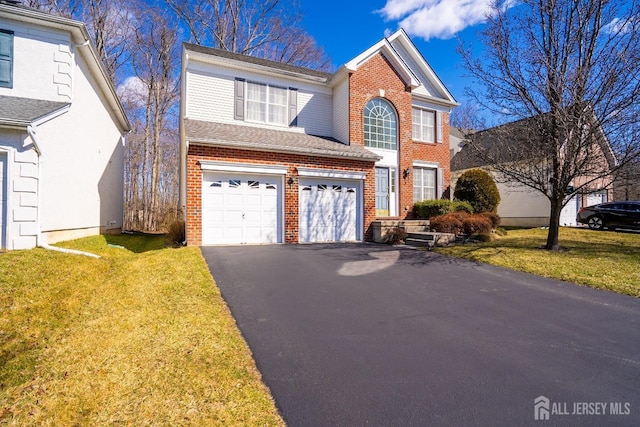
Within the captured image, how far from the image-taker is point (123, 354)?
338cm

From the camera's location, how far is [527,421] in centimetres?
248

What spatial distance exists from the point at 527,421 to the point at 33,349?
16.6ft

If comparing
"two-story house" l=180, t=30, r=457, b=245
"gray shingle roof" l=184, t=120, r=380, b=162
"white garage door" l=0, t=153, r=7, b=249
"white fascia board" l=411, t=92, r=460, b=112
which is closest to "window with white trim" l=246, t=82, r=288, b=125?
"two-story house" l=180, t=30, r=457, b=245

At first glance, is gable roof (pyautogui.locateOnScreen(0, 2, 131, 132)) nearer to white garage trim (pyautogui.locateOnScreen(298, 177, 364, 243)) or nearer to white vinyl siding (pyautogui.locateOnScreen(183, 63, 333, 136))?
white vinyl siding (pyautogui.locateOnScreen(183, 63, 333, 136))

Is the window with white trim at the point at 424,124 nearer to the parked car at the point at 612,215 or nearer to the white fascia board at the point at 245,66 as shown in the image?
the white fascia board at the point at 245,66

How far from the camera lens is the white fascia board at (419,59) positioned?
15828 mm

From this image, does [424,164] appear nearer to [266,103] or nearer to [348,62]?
[348,62]

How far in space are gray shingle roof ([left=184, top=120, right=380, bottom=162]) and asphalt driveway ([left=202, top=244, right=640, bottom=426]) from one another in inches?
176

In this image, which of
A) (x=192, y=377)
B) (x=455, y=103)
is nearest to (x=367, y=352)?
(x=192, y=377)

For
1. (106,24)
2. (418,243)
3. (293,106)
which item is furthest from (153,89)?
(418,243)

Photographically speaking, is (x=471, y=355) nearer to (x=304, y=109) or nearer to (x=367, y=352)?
(x=367, y=352)

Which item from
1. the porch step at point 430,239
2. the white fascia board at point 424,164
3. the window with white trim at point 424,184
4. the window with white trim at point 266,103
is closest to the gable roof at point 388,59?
the window with white trim at point 266,103

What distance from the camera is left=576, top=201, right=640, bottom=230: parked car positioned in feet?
48.7

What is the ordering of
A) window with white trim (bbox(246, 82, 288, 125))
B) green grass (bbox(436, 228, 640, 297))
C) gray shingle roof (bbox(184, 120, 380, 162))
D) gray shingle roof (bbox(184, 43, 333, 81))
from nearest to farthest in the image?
green grass (bbox(436, 228, 640, 297)) < gray shingle roof (bbox(184, 120, 380, 162)) < gray shingle roof (bbox(184, 43, 333, 81)) < window with white trim (bbox(246, 82, 288, 125))
